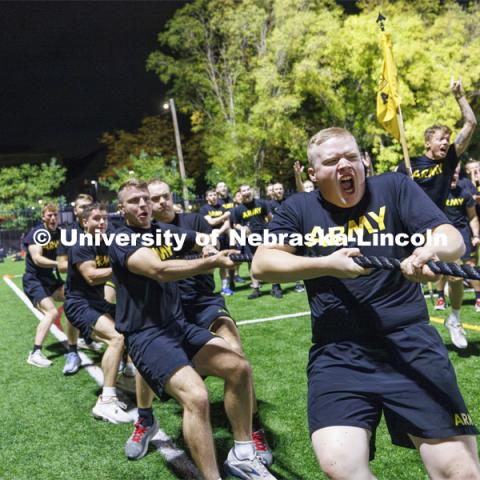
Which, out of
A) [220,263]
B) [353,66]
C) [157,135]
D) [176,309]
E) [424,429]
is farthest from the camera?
[157,135]

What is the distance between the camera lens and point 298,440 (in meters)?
4.15

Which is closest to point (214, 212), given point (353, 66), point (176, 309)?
point (176, 309)

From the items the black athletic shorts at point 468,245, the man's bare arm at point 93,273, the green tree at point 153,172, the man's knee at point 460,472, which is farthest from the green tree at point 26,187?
the man's knee at point 460,472

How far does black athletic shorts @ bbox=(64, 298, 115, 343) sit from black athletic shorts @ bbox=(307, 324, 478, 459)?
3681 millimetres

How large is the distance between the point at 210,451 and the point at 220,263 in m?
1.29

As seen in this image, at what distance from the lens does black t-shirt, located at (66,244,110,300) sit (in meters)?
5.77

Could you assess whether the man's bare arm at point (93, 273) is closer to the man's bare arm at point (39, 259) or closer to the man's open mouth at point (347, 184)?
the man's bare arm at point (39, 259)

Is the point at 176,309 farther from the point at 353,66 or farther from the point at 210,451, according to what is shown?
the point at 353,66

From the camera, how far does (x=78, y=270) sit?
591 centimetres

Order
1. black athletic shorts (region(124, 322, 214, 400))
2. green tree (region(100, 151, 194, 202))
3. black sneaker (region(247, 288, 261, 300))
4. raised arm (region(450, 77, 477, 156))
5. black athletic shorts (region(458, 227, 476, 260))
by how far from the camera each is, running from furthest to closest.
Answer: green tree (region(100, 151, 194, 202)), black sneaker (region(247, 288, 261, 300)), black athletic shorts (region(458, 227, 476, 260)), raised arm (region(450, 77, 477, 156)), black athletic shorts (region(124, 322, 214, 400))

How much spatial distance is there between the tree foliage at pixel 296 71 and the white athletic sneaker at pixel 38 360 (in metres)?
24.7

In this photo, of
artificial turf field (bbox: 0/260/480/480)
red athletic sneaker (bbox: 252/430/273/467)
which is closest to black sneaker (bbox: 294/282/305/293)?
artificial turf field (bbox: 0/260/480/480)

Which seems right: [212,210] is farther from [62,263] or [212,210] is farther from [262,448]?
[262,448]

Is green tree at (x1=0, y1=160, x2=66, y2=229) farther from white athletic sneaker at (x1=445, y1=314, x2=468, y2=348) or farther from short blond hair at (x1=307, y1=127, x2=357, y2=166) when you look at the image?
short blond hair at (x1=307, y1=127, x2=357, y2=166)
